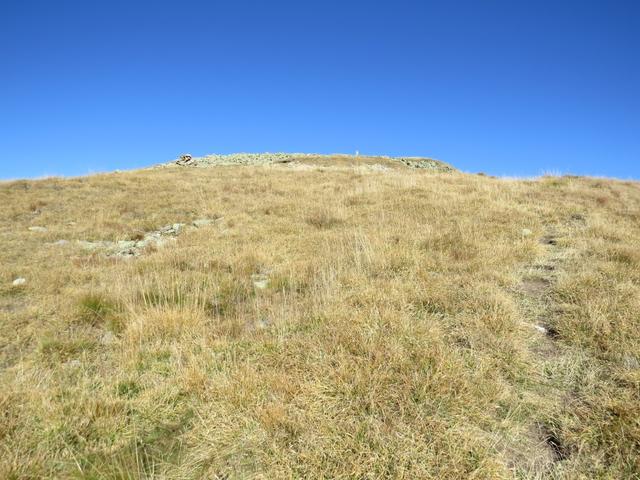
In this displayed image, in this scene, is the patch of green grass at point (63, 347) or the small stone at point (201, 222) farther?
the small stone at point (201, 222)

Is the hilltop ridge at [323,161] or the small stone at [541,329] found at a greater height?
the hilltop ridge at [323,161]

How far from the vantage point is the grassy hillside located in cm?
250

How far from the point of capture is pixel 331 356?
11.0 ft

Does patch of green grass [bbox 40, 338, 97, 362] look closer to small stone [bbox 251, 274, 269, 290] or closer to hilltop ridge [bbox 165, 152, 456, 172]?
small stone [bbox 251, 274, 269, 290]

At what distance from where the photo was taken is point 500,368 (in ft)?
10.9

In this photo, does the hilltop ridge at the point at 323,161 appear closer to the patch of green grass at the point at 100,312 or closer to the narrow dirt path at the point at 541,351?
the narrow dirt path at the point at 541,351

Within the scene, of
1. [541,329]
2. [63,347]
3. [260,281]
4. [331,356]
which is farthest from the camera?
[260,281]

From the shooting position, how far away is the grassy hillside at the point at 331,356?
2.50 metres

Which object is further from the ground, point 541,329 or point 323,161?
point 323,161

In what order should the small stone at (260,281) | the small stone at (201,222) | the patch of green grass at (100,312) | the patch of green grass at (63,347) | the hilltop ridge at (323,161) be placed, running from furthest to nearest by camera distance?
1. the hilltop ridge at (323,161)
2. the small stone at (201,222)
3. the small stone at (260,281)
4. the patch of green grass at (100,312)
5. the patch of green grass at (63,347)

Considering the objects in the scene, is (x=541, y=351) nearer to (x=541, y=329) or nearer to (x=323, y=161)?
(x=541, y=329)

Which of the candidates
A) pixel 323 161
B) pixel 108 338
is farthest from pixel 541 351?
pixel 323 161

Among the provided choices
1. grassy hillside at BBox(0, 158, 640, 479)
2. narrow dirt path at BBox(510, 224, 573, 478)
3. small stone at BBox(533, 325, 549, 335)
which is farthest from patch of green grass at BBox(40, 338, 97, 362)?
small stone at BBox(533, 325, 549, 335)

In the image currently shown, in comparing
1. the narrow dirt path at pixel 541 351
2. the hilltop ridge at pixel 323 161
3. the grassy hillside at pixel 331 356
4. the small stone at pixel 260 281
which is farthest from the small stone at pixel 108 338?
the hilltop ridge at pixel 323 161
